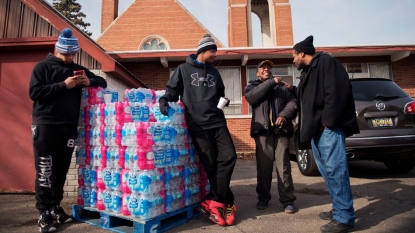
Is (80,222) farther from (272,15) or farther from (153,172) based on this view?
(272,15)

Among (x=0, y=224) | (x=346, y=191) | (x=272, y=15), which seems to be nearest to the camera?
(x=346, y=191)

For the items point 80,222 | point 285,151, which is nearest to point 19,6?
point 80,222

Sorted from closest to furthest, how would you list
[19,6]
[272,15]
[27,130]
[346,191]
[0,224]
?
[346,191] < [0,224] < [27,130] < [19,6] < [272,15]

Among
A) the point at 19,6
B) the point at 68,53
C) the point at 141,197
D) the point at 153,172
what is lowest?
the point at 141,197

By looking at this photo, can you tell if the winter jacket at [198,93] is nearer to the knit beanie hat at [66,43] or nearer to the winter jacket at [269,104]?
the winter jacket at [269,104]

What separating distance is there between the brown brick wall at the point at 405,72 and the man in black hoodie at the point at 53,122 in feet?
38.0

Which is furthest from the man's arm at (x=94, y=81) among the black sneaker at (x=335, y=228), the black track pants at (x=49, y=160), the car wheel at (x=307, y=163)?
the car wheel at (x=307, y=163)

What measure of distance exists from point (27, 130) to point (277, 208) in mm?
4445

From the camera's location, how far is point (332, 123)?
2660mm

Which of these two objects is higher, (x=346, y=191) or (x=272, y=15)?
(x=272, y=15)

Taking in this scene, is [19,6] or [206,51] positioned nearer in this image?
[206,51]

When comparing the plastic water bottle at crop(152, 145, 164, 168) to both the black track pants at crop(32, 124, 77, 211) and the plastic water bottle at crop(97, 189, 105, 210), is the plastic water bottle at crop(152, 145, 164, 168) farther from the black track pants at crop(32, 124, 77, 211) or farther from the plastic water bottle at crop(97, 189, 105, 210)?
the black track pants at crop(32, 124, 77, 211)

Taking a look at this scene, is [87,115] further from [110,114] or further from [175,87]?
[175,87]

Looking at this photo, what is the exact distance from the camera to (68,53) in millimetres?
3230
